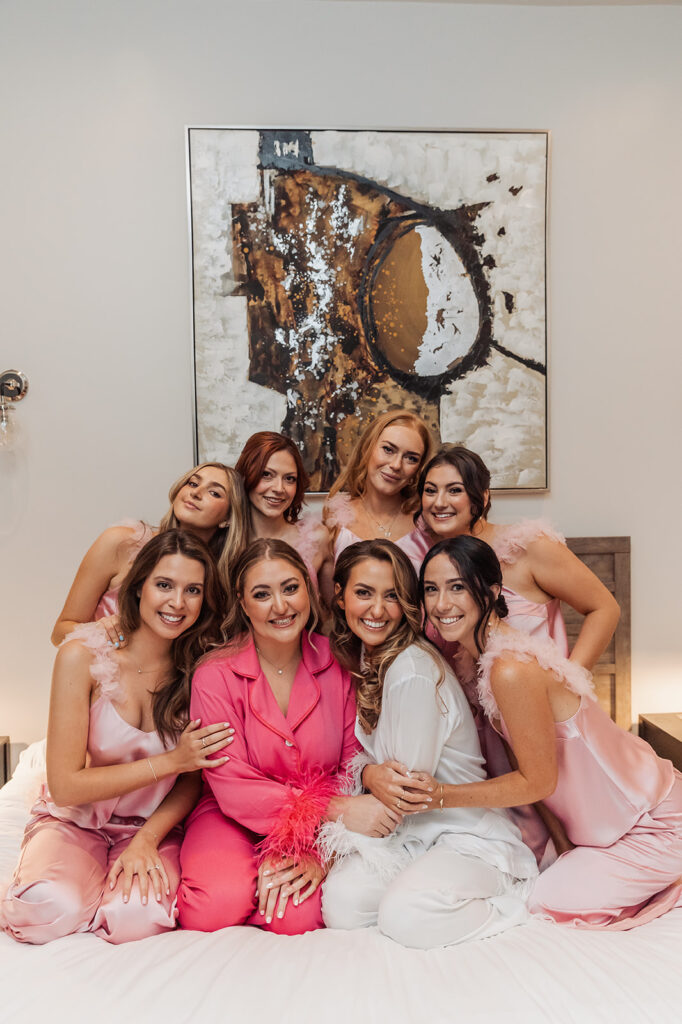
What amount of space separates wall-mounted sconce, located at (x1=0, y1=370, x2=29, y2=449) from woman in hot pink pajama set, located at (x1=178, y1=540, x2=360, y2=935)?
1525mm

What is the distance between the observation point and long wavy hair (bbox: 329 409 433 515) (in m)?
2.70

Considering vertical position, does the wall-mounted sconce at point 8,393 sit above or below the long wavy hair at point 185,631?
above

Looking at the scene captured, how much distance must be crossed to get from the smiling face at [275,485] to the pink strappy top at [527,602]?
2.34 feet

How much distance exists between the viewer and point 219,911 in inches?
74.3

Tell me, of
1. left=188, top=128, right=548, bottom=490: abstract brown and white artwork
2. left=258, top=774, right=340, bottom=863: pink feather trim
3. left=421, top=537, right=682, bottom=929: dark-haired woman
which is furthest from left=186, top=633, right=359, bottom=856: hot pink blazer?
left=188, top=128, right=548, bottom=490: abstract brown and white artwork

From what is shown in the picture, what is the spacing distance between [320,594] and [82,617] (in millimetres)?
810

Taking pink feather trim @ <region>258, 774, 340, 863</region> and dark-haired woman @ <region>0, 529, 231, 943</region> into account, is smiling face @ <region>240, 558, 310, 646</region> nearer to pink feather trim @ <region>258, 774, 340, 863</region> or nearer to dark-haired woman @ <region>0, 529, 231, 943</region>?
dark-haired woman @ <region>0, 529, 231, 943</region>

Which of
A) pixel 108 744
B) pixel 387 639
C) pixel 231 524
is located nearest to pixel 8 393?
pixel 231 524

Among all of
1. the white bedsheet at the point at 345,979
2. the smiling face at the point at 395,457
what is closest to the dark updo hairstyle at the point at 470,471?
the smiling face at the point at 395,457

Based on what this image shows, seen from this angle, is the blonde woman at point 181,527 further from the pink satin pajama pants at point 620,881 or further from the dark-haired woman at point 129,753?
the pink satin pajama pants at point 620,881

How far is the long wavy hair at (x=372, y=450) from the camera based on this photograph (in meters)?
2.70

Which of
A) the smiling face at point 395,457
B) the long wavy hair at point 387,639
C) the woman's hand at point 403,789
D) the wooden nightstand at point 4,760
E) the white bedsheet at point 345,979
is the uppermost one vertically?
the smiling face at point 395,457

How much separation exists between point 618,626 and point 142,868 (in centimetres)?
225

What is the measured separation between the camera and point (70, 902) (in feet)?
6.03
